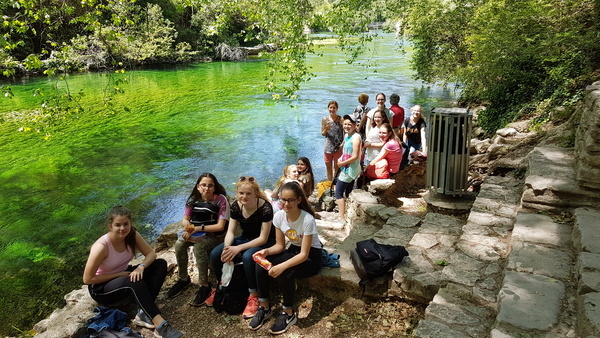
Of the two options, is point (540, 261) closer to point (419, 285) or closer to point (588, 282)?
point (588, 282)

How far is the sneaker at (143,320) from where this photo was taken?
360 centimetres

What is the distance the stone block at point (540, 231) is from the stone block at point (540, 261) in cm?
12

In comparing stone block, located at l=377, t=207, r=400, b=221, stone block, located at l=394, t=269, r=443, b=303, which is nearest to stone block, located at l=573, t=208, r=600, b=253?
stone block, located at l=394, t=269, r=443, b=303

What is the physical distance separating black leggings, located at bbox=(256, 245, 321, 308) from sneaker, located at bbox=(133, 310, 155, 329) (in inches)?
39.7

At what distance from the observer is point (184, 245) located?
4215mm

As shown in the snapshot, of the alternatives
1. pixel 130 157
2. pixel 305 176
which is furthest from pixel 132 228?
pixel 130 157

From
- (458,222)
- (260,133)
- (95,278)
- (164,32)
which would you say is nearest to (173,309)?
(95,278)

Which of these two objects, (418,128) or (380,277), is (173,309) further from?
(418,128)

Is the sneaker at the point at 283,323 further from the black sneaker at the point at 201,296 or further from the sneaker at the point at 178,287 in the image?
the sneaker at the point at 178,287

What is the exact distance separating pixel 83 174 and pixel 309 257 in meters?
9.20

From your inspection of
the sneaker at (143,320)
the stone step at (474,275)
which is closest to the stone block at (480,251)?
the stone step at (474,275)

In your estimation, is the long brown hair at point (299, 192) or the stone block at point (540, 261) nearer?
the stone block at point (540, 261)

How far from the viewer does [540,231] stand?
134 inches

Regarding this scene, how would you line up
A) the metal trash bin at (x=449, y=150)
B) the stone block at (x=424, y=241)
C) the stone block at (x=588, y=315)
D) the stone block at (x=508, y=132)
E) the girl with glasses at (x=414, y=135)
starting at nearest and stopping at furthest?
the stone block at (x=588, y=315), the stone block at (x=424, y=241), the metal trash bin at (x=449, y=150), the girl with glasses at (x=414, y=135), the stone block at (x=508, y=132)
